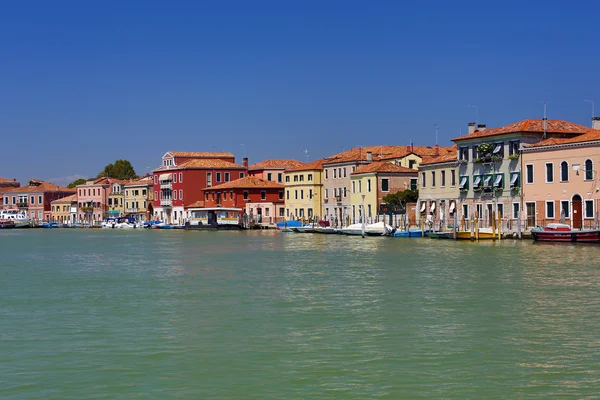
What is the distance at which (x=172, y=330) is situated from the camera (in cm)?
1641

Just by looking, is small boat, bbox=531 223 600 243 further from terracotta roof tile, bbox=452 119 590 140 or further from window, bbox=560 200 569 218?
terracotta roof tile, bbox=452 119 590 140

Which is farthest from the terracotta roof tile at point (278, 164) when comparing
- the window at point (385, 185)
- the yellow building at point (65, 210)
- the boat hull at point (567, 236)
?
the boat hull at point (567, 236)

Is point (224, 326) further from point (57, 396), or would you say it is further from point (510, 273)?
point (510, 273)

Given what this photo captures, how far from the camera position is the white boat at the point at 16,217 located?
111131 millimetres

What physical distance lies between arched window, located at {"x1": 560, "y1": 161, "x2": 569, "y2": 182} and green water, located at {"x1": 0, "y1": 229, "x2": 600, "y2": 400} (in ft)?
54.0

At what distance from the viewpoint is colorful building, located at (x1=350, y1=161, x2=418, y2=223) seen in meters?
64.1

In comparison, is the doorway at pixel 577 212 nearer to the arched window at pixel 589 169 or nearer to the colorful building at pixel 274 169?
the arched window at pixel 589 169

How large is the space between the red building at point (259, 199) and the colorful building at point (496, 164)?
29.2 m

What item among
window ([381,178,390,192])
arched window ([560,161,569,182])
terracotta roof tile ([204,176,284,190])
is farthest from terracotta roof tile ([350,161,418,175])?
arched window ([560,161,569,182])

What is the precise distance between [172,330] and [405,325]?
13.7 ft

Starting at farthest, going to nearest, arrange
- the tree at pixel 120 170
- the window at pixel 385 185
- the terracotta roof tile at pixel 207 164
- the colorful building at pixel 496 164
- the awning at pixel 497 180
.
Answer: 1. the tree at pixel 120 170
2. the terracotta roof tile at pixel 207 164
3. the window at pixel 385 185
4. the awning at pixel 497 180
5. the colorful building at pixel 496 164

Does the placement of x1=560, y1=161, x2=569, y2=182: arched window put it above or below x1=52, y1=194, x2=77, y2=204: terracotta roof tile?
below

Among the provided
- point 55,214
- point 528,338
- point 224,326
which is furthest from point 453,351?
point 55,214

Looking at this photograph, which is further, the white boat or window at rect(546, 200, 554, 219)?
the white boat
